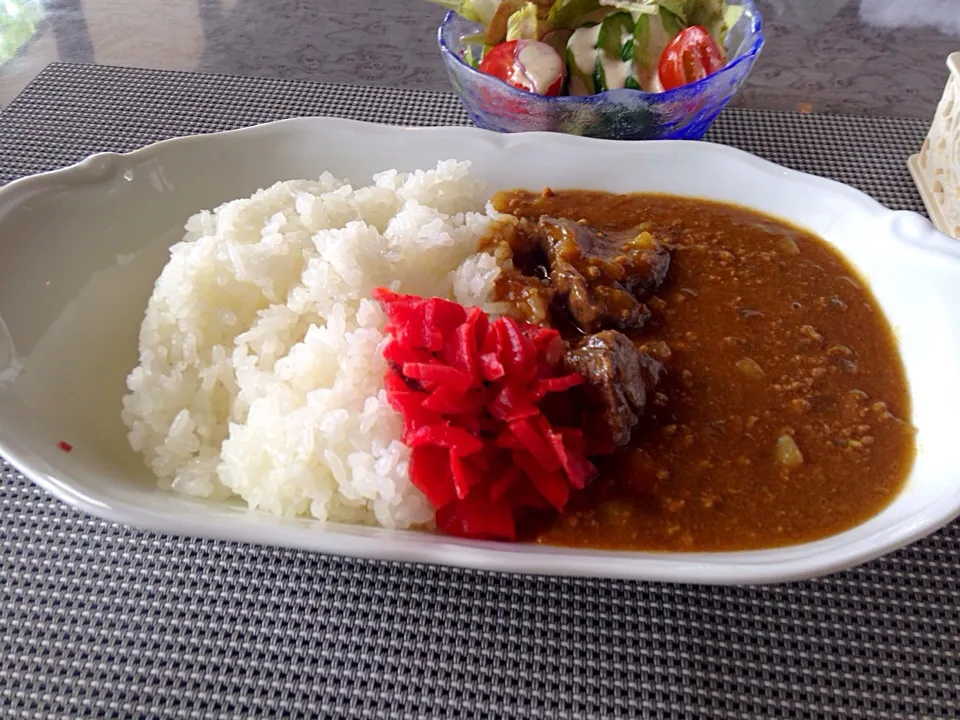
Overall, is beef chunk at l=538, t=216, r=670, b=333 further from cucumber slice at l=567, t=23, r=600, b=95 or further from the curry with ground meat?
cucumber slice at l=567, t=23, r=600, b=95

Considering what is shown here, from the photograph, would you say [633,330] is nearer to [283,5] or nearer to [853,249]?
[853,249]

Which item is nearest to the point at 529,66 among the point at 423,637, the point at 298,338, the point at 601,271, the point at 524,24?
the point at 524,24

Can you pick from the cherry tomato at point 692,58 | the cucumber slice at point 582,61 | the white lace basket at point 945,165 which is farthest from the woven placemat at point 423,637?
the cucumber slice at point 582,61

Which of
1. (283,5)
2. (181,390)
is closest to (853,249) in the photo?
(181,390)

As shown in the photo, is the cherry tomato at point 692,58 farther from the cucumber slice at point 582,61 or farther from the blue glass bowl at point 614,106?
the cucumber slice at point 582,61

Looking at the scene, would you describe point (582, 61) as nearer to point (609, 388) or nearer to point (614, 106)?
point (614, 106)
